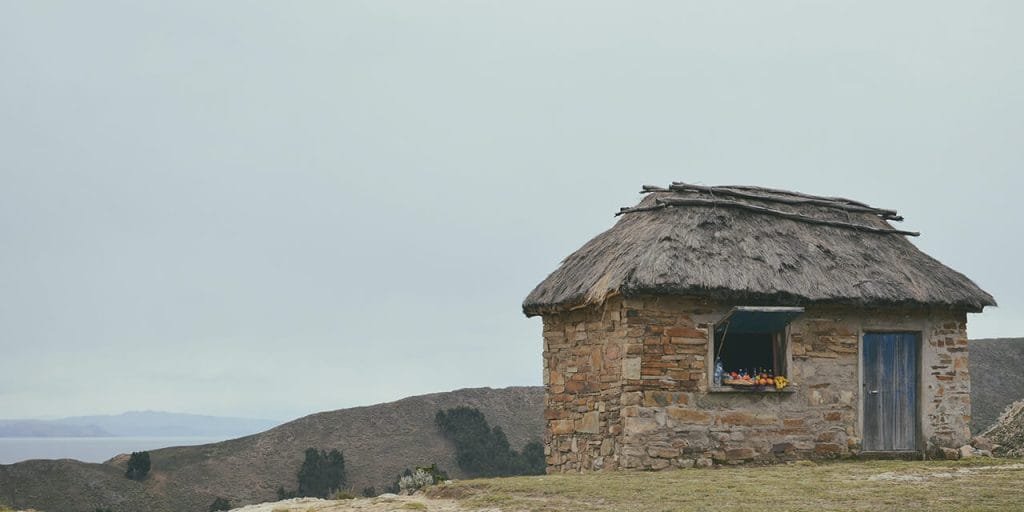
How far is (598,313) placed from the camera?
1678 centimetres

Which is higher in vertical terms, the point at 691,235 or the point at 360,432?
the point at 691,235

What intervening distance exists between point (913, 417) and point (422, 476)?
7.00 metres

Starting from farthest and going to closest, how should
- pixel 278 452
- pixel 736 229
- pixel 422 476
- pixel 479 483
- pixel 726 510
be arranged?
pixel 278 452 < pixel 736 229 < pixel 422 476 < pixel 479 483 < pixel 726 510

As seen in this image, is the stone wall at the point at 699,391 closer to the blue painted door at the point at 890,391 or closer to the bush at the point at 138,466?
the blue painted door at the point at 890,391

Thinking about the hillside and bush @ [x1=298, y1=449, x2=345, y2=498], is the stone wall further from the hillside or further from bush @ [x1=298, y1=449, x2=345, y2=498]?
the hillside

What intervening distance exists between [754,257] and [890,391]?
2797 mm

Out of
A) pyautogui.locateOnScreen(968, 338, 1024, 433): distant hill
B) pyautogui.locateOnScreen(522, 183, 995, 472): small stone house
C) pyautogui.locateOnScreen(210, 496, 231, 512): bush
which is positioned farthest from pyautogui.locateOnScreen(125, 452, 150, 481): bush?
pyautogui.locateOnScreen(968, 338, 1024, 433): distant hill

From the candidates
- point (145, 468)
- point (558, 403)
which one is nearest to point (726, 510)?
point (558, 403)

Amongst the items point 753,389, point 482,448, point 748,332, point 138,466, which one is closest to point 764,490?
point 753,389

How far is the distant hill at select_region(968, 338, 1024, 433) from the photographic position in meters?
37.4

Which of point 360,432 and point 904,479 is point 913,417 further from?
point 360,432

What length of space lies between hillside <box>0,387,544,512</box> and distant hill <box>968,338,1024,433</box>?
13.6 m

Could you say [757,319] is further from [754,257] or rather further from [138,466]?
[138,466]

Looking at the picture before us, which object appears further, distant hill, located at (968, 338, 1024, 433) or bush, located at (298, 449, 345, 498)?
distant hill, located at (968, 338, 1024, 433)
